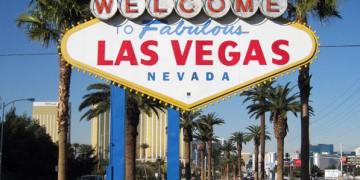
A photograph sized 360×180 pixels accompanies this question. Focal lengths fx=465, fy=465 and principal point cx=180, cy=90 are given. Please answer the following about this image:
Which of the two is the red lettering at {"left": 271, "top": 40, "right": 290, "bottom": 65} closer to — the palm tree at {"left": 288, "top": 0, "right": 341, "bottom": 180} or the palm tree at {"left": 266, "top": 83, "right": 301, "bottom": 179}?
Result: the palm tree at {"left": 288, "top": 0, "right": 341, "bottom": 180}

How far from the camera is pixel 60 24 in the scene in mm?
18047

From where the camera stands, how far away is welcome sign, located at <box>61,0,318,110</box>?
1189cm

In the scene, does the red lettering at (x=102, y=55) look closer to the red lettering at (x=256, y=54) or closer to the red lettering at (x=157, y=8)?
the red lettering at (x=157, y=8)

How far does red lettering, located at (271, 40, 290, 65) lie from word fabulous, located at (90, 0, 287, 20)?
0.75m

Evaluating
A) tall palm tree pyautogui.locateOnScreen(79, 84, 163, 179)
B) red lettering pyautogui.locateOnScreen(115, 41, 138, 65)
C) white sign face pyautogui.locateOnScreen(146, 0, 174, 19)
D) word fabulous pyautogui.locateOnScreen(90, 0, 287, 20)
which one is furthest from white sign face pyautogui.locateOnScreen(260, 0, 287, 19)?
tall palm tree pyautogui.locateOnScreen(79, 84, 163, 179)

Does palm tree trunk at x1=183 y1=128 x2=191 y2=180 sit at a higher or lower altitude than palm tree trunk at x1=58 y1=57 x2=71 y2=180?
lower

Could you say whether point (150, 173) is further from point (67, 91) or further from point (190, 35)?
point (190, 35)

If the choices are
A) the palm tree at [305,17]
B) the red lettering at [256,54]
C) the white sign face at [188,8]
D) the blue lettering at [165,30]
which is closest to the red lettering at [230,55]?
the red lettering at [256,54]

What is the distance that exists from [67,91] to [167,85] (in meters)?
7.89

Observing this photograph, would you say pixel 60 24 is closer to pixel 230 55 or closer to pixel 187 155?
pixel 230 55

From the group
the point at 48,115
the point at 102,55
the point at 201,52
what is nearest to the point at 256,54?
the point at 201,52

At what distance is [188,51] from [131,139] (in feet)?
49.6

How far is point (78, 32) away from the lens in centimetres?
1232

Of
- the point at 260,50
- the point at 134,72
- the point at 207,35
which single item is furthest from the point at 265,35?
the point at 134,72
